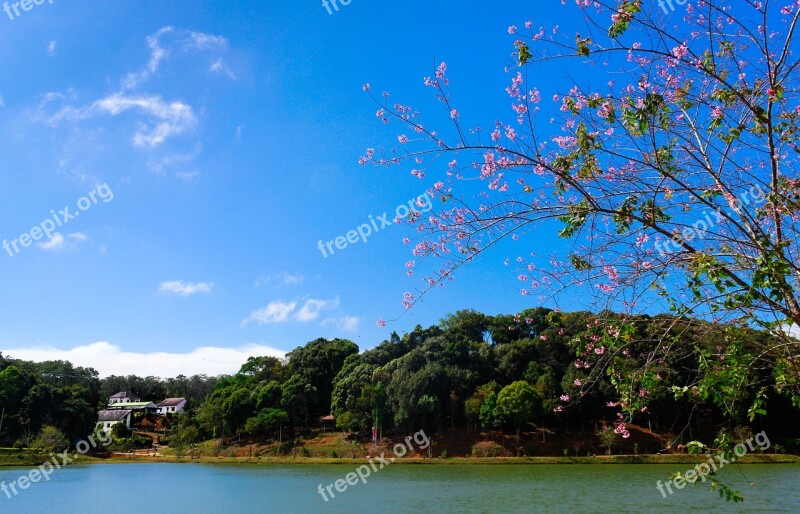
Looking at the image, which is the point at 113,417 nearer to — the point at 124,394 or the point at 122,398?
the point at 122,398

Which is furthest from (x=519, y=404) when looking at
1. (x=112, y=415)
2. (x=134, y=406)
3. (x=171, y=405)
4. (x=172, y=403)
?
(x=134, y=406)

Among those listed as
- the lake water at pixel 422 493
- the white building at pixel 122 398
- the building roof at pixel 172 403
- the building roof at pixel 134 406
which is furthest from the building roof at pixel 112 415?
the lake water at pixel 422 493

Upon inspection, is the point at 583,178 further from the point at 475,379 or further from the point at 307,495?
the point at 475,379

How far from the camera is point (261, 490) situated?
941 inches

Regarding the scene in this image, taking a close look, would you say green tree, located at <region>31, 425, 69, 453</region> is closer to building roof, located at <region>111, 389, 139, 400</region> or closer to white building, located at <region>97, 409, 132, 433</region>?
white building, located at <region>97, 409, 132, 433</region>

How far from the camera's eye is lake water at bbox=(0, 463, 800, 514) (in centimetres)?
1694

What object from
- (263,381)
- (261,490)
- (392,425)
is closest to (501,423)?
(392,425)

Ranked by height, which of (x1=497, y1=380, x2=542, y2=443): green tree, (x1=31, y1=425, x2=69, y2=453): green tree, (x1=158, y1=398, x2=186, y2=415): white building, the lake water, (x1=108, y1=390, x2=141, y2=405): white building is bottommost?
the lake water

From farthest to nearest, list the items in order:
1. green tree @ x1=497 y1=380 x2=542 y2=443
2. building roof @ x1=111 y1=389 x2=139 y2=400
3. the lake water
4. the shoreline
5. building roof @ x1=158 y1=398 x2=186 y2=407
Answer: building roof @ x1=111 y1=389 x2=139 y2=400
building roof @ x1=158 y1=398 x2=186 y2=407
green tree @ x1=497 y1=380 x2=542 y2=443
the shoreline
the lake water

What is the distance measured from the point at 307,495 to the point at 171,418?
166 feet

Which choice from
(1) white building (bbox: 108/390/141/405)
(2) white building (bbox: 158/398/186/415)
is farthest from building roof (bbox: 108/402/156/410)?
(1) white building (bbox: 108/390/141/405)

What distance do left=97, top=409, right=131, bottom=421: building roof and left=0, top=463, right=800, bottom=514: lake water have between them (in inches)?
1517

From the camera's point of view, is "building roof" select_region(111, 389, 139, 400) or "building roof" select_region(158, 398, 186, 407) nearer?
"building roof" select_region(158, 398, 186, 407)

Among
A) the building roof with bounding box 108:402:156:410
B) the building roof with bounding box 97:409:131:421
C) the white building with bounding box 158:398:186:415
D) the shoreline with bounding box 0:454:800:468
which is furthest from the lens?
the white building with bounding box 158:398:186:415
